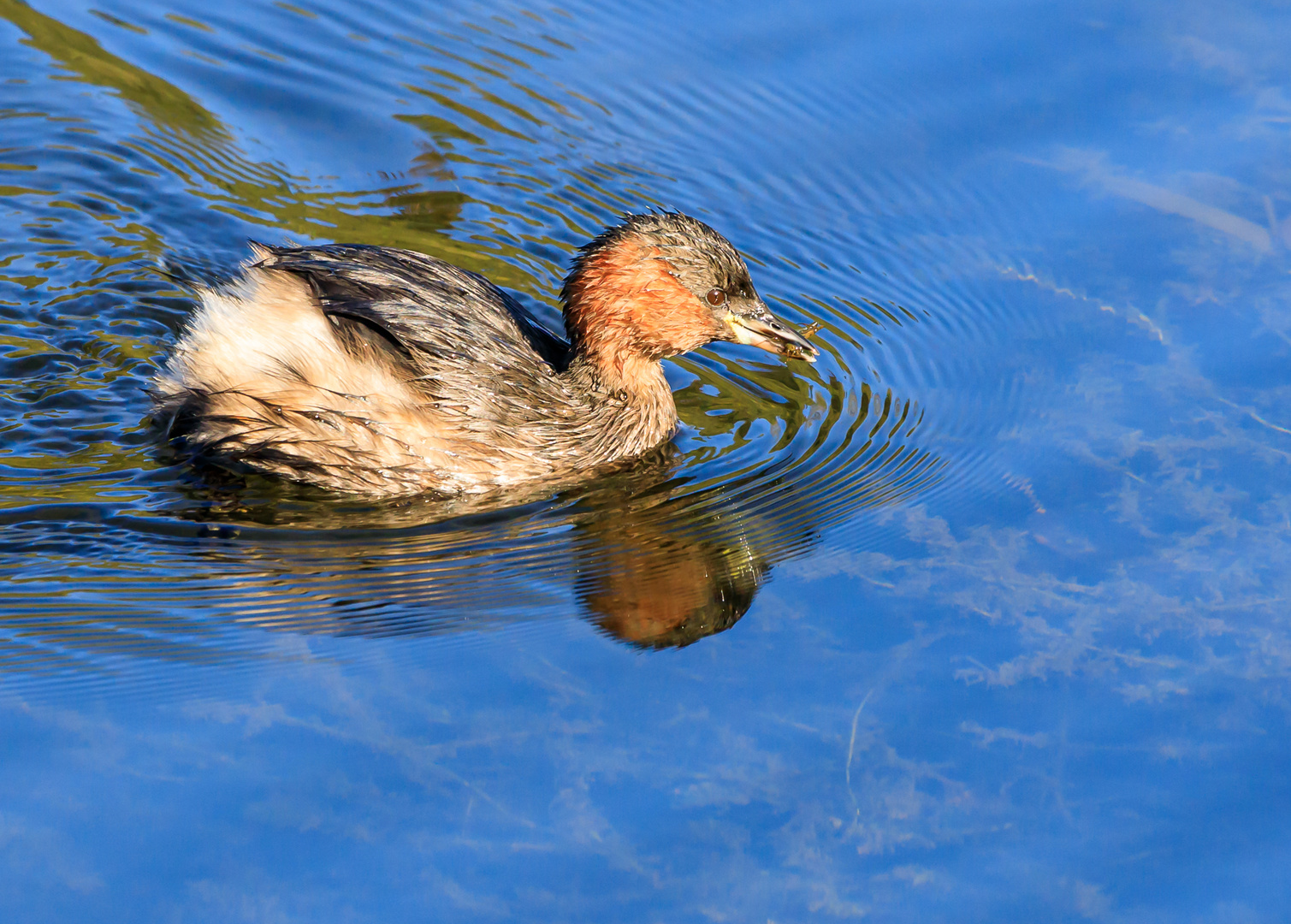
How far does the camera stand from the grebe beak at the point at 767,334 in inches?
275

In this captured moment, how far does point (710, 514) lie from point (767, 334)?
1.19m

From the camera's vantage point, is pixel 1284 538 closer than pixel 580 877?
No

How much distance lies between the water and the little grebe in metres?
0.23

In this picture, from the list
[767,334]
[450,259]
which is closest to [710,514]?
[767,334]

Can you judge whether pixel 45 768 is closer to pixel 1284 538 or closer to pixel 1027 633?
pixel 1027 633

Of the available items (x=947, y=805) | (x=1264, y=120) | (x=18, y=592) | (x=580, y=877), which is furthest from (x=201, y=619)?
(x=1264, y=120)

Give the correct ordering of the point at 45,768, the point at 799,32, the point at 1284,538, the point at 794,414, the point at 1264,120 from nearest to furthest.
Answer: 1. the point at 45,768
2. the point at 1284,538
3. the point at 794,414
4. the point at 1264,120
5. the point at 799,32

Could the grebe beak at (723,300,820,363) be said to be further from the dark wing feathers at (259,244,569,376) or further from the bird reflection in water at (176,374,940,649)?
the dark wing feathers at (259,244,569,376)

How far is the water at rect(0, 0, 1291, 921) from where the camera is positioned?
171 inches

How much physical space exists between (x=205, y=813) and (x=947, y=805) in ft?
7.18

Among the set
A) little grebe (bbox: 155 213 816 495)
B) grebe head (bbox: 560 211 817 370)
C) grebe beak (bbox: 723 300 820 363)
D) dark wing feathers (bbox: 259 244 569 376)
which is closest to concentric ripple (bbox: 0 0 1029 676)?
little grebe (bbox: 155 213 816 495)

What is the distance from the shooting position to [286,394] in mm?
6301

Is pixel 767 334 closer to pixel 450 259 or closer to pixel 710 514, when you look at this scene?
pixel 710 514

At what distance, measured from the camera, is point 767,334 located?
7004mm
